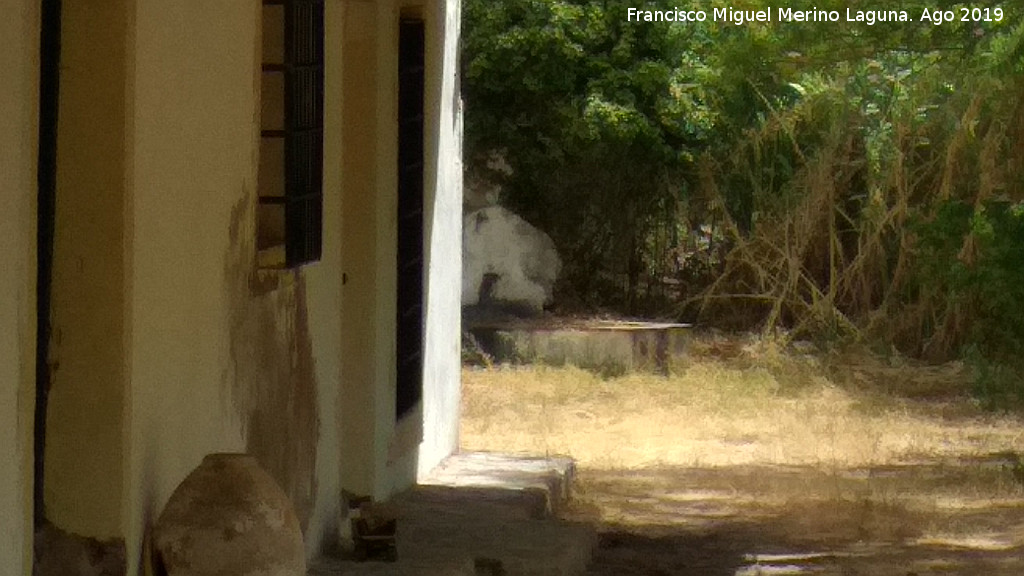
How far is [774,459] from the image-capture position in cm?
1036


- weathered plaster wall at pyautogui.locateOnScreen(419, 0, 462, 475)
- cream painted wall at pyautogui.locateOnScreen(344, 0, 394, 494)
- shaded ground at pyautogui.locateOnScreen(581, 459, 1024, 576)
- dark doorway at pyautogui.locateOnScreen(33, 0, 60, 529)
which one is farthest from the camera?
weathered plaster wall at pyautogui.locateOnScreen(419, 0, 462, 475)

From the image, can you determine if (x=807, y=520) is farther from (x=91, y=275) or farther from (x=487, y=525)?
(x=91, y=275)

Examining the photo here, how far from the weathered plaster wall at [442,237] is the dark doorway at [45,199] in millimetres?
4325

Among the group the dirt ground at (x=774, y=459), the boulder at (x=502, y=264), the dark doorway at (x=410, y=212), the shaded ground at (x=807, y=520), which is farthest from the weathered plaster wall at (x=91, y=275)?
the boulder at (x=502, y=264)

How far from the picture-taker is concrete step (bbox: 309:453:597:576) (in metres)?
6.22

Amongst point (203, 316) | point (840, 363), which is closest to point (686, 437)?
point (840, 363)

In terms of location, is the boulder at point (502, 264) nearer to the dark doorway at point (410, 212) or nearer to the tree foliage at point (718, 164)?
the tree foliage at point (718, 164)

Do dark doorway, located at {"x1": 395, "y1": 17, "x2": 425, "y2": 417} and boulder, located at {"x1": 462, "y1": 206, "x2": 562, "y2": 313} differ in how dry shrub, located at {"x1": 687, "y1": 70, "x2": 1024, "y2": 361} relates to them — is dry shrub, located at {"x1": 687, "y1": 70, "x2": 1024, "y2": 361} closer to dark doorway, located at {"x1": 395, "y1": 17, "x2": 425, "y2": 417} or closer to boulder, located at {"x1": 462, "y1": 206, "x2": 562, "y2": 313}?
boulder, located at {"x1": 462, "y1": 206, "x2": 562, "y2": 313}

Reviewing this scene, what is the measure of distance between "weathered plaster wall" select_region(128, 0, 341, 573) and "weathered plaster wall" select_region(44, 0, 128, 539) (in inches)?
1.7

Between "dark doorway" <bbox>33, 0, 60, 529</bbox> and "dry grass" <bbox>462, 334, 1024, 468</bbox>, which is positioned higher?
"dark doorway" <bbox>33, 0, 60, 529</bbox>

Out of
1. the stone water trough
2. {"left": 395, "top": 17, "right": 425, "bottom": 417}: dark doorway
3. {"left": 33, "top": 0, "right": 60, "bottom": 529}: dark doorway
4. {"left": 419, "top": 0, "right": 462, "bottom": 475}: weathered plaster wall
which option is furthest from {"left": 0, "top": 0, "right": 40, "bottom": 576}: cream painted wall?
the stone water trough

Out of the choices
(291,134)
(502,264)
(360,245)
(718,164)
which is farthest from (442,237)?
(718,164)

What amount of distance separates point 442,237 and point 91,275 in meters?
4.89

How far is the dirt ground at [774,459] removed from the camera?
25.4 ft
